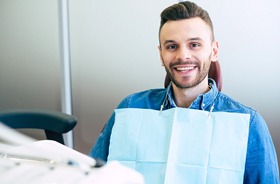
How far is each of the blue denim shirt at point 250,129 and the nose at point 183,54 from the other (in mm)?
113

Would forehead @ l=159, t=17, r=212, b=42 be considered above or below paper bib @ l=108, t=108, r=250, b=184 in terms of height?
above

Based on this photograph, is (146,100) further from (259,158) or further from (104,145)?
(259,158)

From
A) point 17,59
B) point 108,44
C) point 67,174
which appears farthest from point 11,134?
point 17,59

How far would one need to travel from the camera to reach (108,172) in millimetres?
339

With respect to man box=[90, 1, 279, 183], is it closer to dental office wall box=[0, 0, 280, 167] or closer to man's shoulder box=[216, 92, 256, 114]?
man's shoulder box=[216, 92, 256, 114]

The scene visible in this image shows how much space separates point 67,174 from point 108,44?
1431 mm

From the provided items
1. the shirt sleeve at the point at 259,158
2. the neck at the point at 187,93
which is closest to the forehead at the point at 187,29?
the neck at the point at 187,93

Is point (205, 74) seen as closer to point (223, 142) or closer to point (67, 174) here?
point (223, 142)

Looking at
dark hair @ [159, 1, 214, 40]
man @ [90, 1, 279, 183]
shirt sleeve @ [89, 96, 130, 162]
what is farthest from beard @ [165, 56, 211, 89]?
shirt sleeve @ [89, 96, 130, 162]

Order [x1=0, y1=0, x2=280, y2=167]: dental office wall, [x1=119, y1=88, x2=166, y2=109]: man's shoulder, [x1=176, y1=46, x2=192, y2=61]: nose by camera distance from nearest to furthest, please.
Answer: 1. [x1=176, y1=46, x2=192, y2=61]: nose
2. [x1=119, y1=88, x2=166, y2=109]: man's shoulder
3. [x1=0, y1=0, x2=280, y2=167]: dental office wall

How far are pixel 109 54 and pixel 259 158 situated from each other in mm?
1056

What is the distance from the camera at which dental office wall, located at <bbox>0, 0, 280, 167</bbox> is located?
4.75 feet

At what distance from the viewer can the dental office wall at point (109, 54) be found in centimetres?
145

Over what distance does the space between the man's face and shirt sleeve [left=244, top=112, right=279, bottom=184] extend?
0.20m
